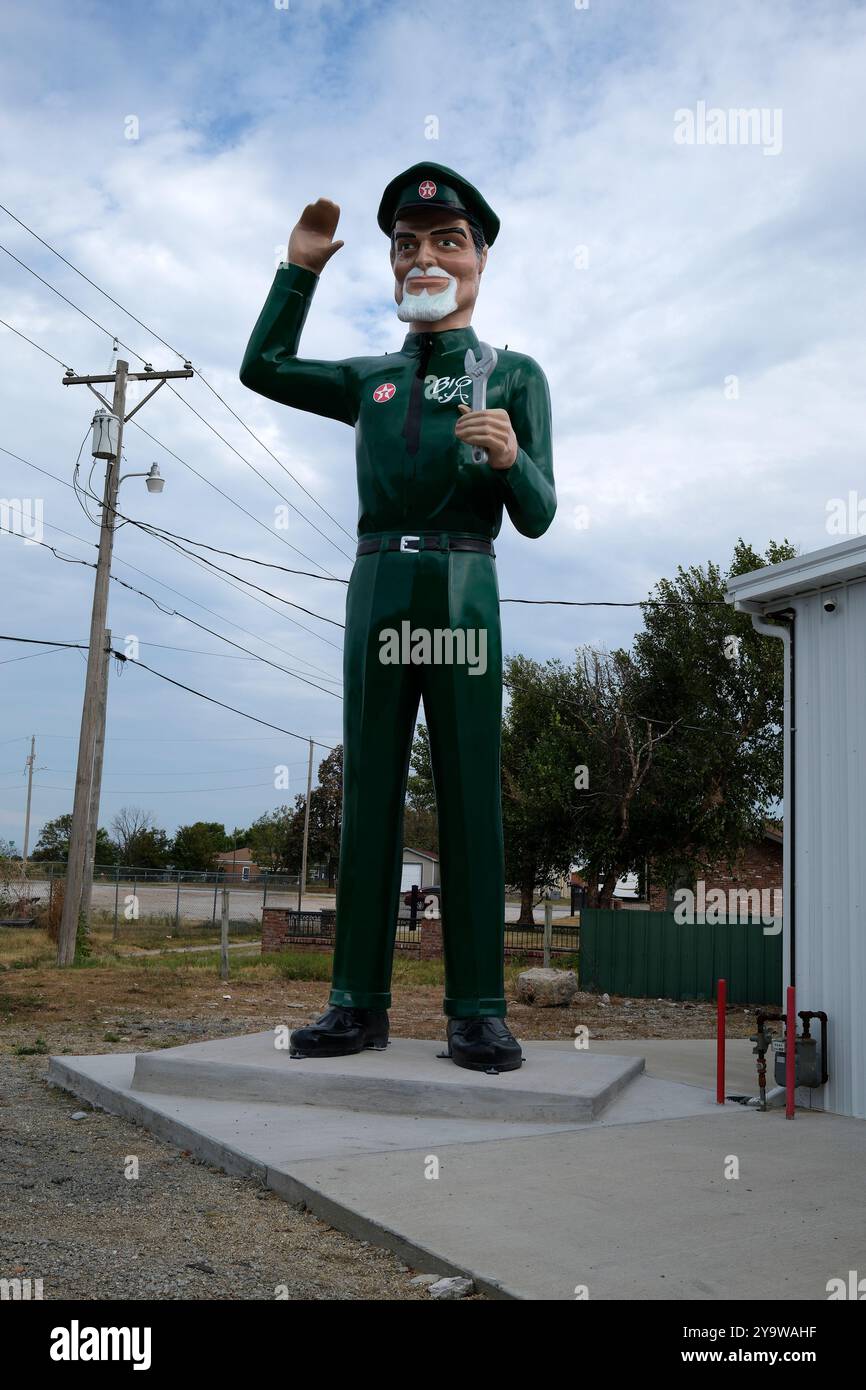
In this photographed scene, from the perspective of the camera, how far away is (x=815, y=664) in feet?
23.4

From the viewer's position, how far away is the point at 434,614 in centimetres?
621

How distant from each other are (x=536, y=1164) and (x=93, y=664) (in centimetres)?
1235

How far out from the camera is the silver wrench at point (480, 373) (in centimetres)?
587

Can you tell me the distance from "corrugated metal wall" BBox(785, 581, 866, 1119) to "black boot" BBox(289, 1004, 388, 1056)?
106 inches

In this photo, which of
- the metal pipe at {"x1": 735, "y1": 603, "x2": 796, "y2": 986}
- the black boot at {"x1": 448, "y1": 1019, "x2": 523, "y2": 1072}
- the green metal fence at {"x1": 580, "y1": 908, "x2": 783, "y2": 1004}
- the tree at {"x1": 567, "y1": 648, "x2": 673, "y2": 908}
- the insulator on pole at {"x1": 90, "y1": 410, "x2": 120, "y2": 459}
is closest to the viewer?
the black boot at {"x1": 448, "y1": 1019, "x2": 523, "y2": 1072}

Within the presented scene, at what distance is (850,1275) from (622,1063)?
3.29m

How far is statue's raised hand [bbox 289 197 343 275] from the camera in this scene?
21.4 ft

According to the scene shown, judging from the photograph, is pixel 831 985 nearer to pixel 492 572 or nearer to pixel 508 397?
pixel 492 572

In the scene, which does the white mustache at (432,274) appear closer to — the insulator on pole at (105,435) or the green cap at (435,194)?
the green cap at (435,194)

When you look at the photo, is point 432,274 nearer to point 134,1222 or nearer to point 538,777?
point 134,1222

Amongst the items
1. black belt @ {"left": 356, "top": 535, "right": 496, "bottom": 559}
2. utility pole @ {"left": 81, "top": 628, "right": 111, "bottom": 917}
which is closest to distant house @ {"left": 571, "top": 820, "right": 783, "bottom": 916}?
utility pole @ {"left": 81, "top": 628, "right": 111, "bottom": 917}

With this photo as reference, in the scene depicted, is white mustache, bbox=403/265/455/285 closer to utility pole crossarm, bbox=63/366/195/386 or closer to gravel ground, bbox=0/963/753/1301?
gravel ground, bbox=0/963/753/1301

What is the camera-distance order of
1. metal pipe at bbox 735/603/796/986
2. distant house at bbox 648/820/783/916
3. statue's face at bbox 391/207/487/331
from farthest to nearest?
distant house at bbox 648/820/783/916
metal pipe at bbox 735/603/796/986
statue's face at bbox 391/207/487/331

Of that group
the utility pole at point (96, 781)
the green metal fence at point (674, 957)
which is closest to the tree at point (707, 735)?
the green metal fence at point (674, 957)
